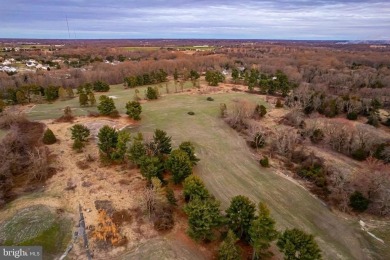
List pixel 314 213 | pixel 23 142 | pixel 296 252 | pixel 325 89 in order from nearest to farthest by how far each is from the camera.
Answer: pixel 296 252, pixel 314 213, pixel 23 142, pixel 325 89

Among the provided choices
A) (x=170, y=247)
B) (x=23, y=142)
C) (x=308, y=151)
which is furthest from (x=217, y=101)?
(x=170, y=247)

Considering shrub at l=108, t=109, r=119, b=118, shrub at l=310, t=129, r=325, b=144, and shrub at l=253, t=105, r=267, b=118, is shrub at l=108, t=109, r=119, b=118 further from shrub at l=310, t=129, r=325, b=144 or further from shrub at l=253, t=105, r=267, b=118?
shrub at l=310, t=129, r=325, b=144

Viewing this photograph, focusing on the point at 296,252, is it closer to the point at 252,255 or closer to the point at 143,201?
the point at 252,255

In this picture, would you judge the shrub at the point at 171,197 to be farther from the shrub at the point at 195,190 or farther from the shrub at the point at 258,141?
the shrub at the point at 258,141

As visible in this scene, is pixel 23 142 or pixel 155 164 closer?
pixel 155 164

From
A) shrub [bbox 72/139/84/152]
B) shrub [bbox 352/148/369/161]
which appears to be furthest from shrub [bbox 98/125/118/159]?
shrub [bbox 352/148/369/161]

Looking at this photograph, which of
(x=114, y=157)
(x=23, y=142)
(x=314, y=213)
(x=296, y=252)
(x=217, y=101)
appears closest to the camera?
(x=296, y=252)

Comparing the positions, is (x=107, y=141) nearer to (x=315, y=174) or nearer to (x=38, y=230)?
(x=38, y=230)
